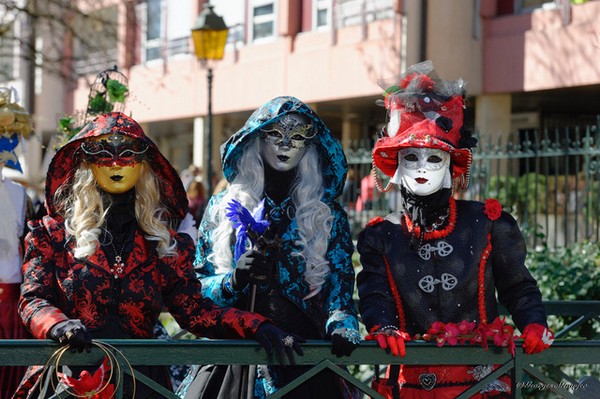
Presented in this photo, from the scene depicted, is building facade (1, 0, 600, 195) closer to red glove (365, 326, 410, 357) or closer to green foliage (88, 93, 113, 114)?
green foliage (88, 93, 113, 114)

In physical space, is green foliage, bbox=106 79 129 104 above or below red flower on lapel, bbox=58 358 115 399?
above

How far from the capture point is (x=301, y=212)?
13.1 feet

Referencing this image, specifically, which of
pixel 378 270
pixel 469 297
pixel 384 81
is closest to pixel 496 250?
pixel 469 297

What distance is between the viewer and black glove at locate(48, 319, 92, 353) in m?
3.04

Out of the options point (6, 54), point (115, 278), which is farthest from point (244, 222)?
point (6, 54)

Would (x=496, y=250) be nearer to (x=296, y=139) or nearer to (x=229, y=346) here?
(x=296, y=139)

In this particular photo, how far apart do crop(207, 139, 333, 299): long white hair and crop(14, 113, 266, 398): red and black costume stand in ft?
0.59

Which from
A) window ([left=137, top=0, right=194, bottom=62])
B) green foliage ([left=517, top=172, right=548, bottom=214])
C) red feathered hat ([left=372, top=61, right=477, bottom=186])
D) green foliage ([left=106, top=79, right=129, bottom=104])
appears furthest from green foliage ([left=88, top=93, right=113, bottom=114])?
window ([left=137, top=0, right=194, bottom=62])

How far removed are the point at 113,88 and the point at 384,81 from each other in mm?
1821

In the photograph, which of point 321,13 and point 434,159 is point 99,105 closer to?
point 434,159

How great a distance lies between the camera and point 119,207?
379 centimetres

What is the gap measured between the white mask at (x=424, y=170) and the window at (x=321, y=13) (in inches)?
574

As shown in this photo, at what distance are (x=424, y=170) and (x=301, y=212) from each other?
52 centimetres

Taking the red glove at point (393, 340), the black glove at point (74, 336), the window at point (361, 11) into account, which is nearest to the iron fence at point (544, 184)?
the window at point (361, 11)
